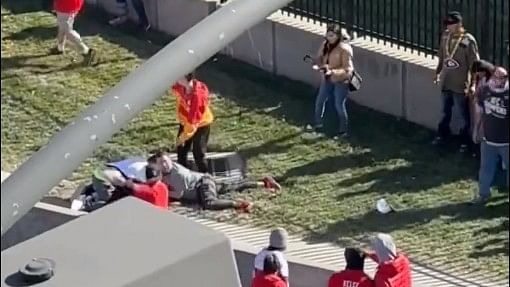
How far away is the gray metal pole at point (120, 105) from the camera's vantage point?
3.41 metres

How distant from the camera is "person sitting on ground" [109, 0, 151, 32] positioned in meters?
17.9

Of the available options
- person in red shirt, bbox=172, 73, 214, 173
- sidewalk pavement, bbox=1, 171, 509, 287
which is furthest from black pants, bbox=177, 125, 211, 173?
sidewalk pavement, bbox=1, 171, 509, 287

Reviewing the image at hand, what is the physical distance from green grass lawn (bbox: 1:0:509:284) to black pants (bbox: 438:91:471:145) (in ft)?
0.80

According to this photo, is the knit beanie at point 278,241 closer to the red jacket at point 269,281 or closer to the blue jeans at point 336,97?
the red jacket at point 269,281

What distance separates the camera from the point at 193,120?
13.6 m

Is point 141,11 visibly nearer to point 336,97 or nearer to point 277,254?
point 336,97

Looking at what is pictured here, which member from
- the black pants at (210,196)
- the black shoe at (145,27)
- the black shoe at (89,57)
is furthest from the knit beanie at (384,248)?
the black shoe at (145,27)

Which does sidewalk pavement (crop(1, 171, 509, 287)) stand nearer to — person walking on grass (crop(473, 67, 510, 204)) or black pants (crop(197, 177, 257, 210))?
black pants (crop(197, 177, 257, 210))

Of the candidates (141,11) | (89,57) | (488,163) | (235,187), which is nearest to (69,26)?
(89,57)

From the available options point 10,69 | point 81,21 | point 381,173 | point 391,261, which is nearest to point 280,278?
point 391,261

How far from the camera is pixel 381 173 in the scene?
13.6m

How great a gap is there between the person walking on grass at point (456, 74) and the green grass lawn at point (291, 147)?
0.27m

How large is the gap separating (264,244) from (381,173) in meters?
1.77

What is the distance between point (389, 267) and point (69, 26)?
7.85m
